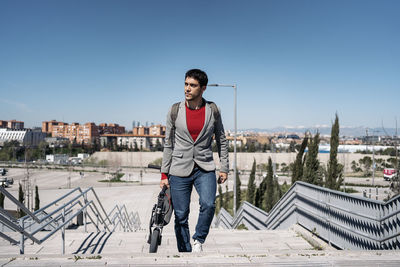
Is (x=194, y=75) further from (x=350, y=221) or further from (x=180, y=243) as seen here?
(x=350, y=221)

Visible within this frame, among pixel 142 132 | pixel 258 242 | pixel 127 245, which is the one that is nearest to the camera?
pixel 127 245

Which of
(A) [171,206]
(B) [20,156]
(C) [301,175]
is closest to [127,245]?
(A) [171,206]

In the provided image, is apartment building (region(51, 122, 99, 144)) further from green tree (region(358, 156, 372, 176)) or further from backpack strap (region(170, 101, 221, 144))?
backpack strap (region(170, 101, 221, 144))

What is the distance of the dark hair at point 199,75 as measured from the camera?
3.26 metres

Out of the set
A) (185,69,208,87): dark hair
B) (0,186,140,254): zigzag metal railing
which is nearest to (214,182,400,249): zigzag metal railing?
(185,69,208,87): dark hair

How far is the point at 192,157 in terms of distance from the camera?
10.8 ft

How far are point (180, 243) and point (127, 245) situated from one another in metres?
Answer: 1.63

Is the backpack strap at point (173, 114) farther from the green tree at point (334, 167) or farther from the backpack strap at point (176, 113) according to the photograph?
the green tree at point (334, 167)

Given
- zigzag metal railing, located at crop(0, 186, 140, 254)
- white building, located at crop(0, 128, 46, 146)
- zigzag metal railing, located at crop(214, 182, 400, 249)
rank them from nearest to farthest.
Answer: zigzag metal railing, located at crop(0, 186, 140, 254) < zigzag metal railing, located at crop(214, 182, 400, 249) < white building, located at crop(0, 128, 46, 146)

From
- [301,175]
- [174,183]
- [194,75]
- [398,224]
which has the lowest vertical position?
[301,175]

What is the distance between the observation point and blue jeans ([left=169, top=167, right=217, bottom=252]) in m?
3.22

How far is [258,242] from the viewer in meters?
4.98

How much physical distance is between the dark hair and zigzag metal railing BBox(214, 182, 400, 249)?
2363mm

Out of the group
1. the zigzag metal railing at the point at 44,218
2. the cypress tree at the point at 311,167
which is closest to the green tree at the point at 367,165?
the cypress tree at the point at 311,167
